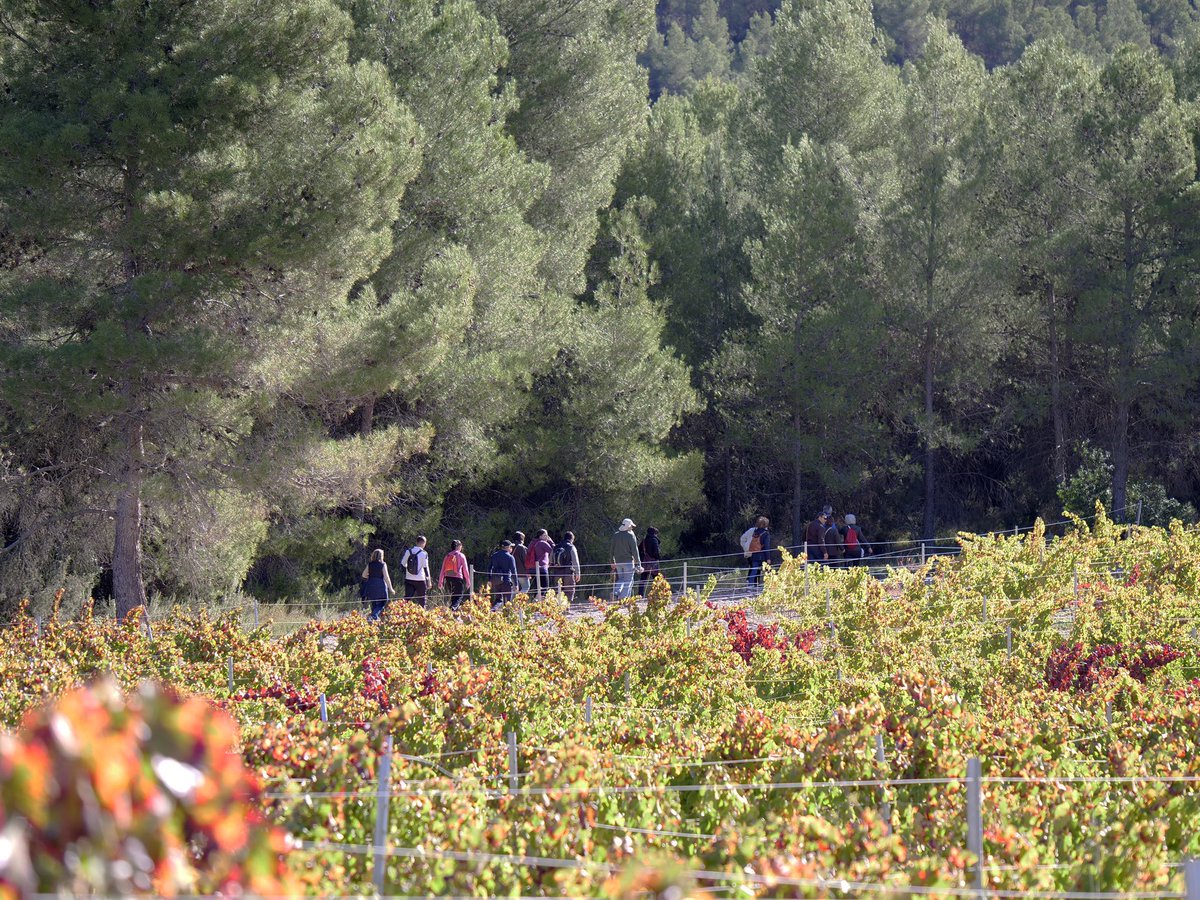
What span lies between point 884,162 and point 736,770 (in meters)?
25.8

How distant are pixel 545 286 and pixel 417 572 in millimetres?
10541

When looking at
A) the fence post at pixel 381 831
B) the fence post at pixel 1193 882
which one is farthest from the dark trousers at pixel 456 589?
the fence post at pixel 1193 882

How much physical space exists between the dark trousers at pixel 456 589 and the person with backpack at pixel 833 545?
6.48 m

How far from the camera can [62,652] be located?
12.8m

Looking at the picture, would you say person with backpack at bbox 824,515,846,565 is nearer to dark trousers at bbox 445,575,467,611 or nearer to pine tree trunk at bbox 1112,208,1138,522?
dark trousers at bbox 445,575,467,611

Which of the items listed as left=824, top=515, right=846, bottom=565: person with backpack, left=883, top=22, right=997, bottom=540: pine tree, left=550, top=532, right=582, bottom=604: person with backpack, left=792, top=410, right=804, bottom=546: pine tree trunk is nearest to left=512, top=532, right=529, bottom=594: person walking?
left=550, top=532, right=582, bottom=604: person with backpack

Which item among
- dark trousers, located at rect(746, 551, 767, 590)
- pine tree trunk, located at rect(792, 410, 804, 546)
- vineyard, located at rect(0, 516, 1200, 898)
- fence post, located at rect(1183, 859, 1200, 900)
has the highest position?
pine tree trunk, located at rect(792, 410, 804, 546)

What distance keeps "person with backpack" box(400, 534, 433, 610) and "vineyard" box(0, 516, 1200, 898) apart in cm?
280

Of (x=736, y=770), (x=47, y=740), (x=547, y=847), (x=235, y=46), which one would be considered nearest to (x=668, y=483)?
(x=235, y=46)

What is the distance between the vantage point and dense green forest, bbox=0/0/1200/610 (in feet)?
55.2

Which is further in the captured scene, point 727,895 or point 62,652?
point 62,652

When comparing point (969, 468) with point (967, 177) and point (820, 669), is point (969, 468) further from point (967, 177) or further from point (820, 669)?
point (820, 669)

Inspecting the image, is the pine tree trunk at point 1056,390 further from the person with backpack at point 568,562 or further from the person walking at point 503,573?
the person walking at point 503,573

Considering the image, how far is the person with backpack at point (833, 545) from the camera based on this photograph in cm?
2294
